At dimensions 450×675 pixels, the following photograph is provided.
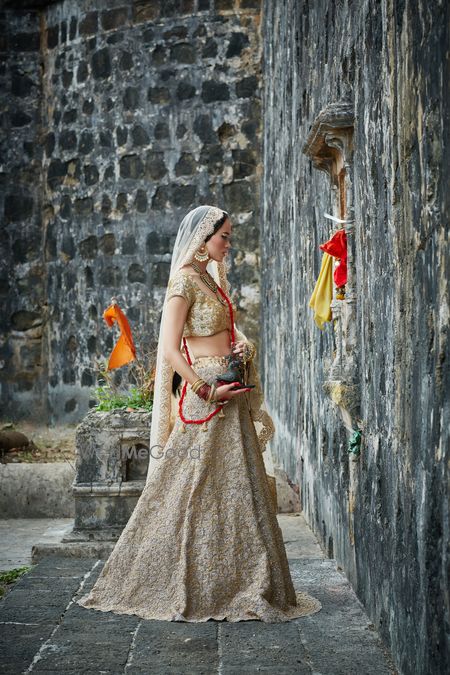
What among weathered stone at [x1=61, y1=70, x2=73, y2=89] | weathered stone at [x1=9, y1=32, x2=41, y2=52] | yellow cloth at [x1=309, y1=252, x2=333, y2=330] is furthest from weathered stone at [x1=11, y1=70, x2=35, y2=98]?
yellow cloth at [x1=309, y1=252, x2=333, y2=330]

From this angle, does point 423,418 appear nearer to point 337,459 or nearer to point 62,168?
point 337,459

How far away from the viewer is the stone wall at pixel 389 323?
2.88 meters

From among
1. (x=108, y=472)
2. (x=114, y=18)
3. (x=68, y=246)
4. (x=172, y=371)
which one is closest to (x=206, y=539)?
(x=172, y=371)

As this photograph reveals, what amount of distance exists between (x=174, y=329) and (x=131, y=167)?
6.40 metres

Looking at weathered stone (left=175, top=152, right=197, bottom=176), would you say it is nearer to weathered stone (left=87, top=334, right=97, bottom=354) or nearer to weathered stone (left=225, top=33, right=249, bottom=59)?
weathered stone (left=225, top=33, right=249, bottom=59)

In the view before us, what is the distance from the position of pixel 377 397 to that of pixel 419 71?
4.54 feet

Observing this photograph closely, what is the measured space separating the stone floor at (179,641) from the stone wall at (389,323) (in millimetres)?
131

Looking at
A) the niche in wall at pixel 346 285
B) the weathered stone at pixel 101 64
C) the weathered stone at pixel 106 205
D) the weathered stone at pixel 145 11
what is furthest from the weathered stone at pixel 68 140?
the niche in wall at pixel 346 285

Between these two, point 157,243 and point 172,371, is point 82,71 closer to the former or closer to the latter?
point 157,243

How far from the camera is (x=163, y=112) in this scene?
34.6 ft

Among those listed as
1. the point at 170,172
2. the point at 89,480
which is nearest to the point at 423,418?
the point at 89,480

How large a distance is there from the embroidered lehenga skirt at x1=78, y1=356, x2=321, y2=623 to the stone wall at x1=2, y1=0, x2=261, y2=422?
5723mm

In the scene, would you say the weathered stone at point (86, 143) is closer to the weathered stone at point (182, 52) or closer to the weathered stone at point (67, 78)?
the weathered stone at point (67, 78)

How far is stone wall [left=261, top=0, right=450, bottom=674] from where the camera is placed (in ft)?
9.46
